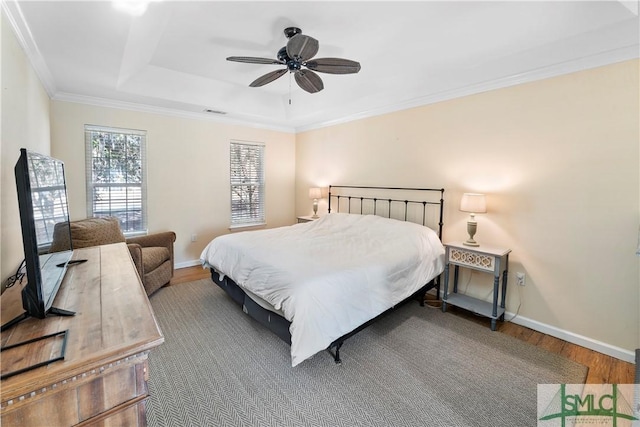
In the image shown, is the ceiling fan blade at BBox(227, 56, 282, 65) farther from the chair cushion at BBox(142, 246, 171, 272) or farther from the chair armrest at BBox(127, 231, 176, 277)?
the chair armrest at BBox(127, 231, 176, 277)

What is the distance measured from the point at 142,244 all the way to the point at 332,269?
9.39 feet

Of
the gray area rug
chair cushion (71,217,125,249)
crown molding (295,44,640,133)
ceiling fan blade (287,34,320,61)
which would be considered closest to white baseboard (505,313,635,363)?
the gray area rug

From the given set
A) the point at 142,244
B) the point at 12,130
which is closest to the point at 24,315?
the point at 12,130

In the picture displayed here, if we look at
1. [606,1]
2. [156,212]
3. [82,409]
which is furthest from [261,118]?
[82,409]

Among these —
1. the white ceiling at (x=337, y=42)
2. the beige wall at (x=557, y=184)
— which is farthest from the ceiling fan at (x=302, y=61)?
the beige wall at (x=557, y=184)

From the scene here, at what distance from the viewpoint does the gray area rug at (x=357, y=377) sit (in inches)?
69.5

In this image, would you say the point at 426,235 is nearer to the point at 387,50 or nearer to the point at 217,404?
the point at 387,50

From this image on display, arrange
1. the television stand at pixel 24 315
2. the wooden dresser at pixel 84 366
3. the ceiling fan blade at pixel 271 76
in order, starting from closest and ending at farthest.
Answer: the wooden dresser at pixel 84 366, the television stand at pixel 24 315, the ceiling fan blade at pixel 271 76

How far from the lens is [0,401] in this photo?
0.74 metres

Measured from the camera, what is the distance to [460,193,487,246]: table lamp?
2910 mm

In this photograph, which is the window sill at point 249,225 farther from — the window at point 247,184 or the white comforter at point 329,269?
the white comforter at point 329,269

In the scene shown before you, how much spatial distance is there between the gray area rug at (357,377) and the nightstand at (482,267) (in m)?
0.19

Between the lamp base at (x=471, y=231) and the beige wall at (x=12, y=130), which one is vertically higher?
the beige wall at (x=12, y=130)

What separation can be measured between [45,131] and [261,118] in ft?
9.02
